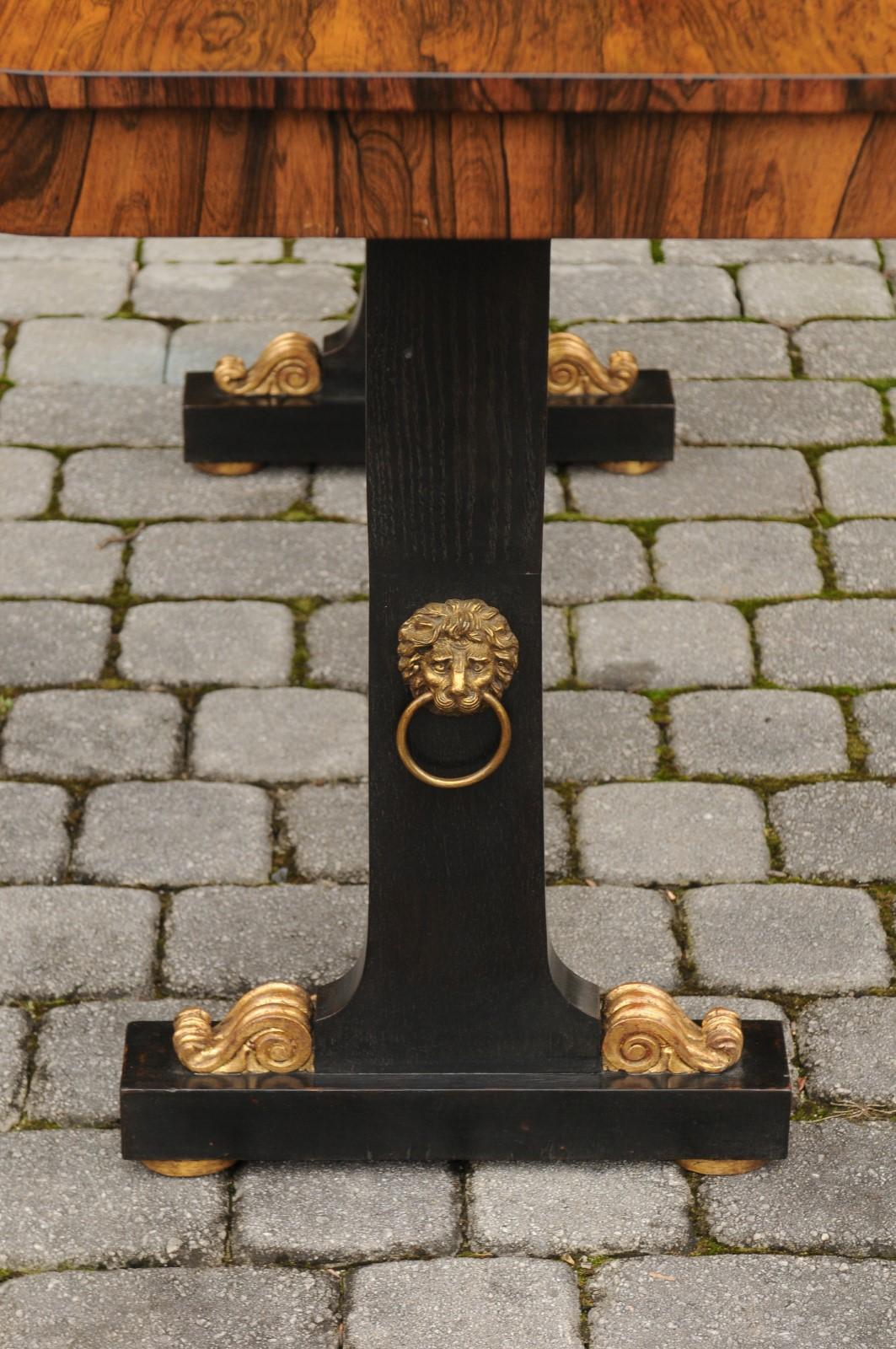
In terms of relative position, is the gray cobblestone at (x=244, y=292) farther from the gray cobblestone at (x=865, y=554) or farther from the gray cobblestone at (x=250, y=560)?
the gray cobblestone at (x=865, y=554)

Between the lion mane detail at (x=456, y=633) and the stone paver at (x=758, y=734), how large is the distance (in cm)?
103

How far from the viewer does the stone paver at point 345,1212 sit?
2.18 meters

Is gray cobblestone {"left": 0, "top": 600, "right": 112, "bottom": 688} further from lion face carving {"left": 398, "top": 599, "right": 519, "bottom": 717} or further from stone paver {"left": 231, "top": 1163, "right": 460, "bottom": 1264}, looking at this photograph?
lion face carving {"left": 398, "top": 599, "right": 519, "bottom": 717}

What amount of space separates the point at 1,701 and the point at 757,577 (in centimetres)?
137

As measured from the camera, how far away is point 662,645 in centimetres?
321

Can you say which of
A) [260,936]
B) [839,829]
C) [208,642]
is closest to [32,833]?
[260,936]

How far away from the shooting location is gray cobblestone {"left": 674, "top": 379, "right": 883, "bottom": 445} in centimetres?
376

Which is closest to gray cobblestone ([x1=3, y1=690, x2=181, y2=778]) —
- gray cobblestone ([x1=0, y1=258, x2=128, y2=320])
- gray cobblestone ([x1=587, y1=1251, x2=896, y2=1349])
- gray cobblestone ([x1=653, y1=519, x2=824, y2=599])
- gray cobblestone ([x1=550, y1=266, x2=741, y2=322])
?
gray cobblestone ([x1=653, y1=519, x2=824, y2=599])

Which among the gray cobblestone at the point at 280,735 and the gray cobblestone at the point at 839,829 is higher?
the gray cobblestone at the point at 280,735

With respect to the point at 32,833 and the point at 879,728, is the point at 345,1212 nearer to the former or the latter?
the point at 32,833

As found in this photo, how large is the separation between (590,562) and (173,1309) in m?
1.70

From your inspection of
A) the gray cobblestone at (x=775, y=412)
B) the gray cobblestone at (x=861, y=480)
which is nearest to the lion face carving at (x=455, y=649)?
the gray cobblestone at (x=861, y=480)

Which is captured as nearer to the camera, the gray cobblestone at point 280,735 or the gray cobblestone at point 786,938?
the gray cobblestone at point 786,938

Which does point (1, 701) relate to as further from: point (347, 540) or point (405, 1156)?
point (405, 1156)
